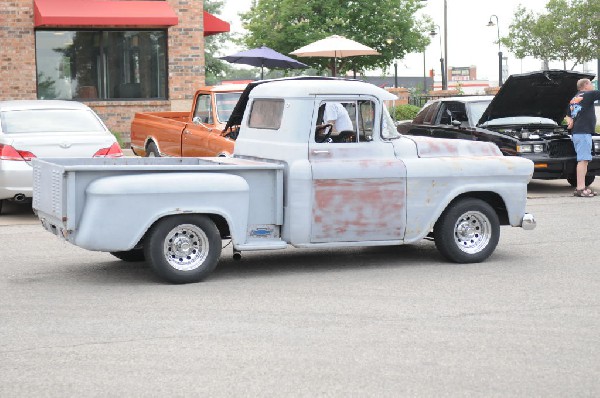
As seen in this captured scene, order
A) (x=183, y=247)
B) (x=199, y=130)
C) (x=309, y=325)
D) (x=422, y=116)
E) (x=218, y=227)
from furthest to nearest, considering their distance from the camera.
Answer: (x=422, y=116), (x=199, y=130), (x=218, y=227), (x=183, y=247), (x=309, y=325)

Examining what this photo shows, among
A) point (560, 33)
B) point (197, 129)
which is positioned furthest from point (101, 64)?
point (560, 33)

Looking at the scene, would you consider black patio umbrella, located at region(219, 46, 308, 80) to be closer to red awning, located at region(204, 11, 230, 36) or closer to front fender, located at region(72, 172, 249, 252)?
red awning, located at region(204, 11, 230, 36)

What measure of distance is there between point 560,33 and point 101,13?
3723cm

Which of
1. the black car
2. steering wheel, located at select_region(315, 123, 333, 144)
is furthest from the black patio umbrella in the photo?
steering wheel, located at select_region(315, 123, 333, 144)

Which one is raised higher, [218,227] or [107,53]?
[107,53]

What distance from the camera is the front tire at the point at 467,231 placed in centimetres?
1027

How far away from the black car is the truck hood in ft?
19.0

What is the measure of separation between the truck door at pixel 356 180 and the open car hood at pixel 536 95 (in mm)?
6700

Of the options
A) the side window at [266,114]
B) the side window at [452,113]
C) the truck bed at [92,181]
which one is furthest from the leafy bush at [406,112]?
the truck bed at [92,181]

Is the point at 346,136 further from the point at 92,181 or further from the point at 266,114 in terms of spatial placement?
the point at 92,181

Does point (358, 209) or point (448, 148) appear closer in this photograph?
point (358, 209)

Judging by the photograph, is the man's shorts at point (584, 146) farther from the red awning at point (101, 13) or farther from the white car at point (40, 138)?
the red awning at point (101, 13)

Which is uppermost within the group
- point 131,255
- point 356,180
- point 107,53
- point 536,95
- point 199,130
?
point 107,53

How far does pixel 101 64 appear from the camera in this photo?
26.2 metres
